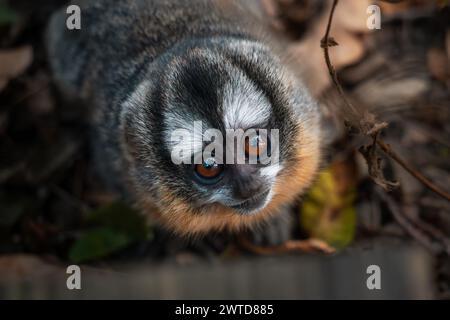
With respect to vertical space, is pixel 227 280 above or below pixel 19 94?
below

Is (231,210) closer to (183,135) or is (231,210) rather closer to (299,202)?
(183,135)

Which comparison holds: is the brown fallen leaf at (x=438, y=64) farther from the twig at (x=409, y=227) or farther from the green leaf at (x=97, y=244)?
the green leaf at (x=97, y=244)

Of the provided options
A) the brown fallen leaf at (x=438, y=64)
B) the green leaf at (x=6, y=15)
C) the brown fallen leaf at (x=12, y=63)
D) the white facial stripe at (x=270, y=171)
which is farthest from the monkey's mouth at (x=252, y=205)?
the green leaf at (x=6, y=15)

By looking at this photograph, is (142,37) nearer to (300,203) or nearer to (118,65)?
(118,65)

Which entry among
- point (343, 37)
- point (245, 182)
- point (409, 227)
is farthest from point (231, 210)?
point (343, 37)
